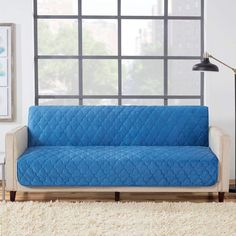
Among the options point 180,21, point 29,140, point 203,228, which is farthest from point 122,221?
point 180,21

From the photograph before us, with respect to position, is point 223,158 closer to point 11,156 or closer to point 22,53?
point 11,156

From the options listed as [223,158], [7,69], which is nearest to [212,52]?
[223,158]

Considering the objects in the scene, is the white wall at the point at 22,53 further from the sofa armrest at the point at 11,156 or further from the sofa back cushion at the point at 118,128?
the sofa armrest at the point at 11,156

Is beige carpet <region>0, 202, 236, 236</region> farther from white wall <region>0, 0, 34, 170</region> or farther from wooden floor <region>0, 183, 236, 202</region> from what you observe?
white wall <region>0, 0, 34, 170</region>

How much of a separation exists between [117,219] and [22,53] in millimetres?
2133

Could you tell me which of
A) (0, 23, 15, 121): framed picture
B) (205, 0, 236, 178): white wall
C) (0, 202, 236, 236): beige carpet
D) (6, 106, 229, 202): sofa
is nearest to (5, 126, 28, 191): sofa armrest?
(6, 106, 229, 202): sofa

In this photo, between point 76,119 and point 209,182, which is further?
point 76,119

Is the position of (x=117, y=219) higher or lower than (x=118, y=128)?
lower

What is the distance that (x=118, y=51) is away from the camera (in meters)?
5.04

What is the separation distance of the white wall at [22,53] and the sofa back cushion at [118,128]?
Result: 1.42 feet

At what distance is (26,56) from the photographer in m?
4.91

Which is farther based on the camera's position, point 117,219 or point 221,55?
point 221,55

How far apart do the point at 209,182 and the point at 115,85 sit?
1558 mm

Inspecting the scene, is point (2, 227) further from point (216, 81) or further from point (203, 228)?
point (216, 81)
